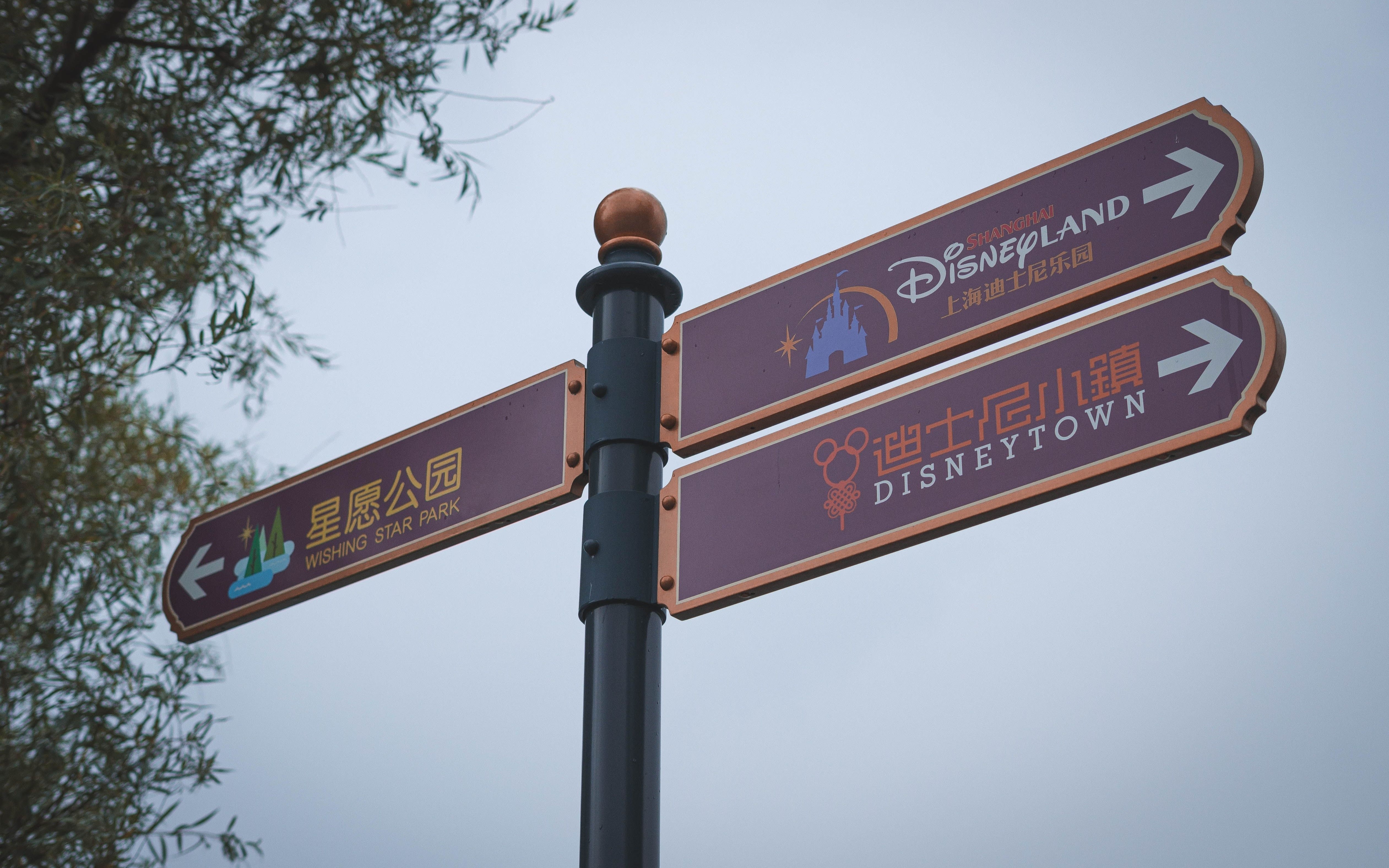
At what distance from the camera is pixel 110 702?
5.00 m

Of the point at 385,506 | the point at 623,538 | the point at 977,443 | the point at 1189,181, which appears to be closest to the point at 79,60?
the point at 385,506

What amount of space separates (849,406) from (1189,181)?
0.87 m

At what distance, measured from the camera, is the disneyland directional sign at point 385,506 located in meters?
3.17

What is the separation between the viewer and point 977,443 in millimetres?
2654

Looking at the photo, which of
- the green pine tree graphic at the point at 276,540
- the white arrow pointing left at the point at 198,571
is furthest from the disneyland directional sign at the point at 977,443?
the white arrow pointing left at the point at 198,571

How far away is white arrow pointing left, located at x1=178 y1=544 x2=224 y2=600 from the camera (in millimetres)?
3775

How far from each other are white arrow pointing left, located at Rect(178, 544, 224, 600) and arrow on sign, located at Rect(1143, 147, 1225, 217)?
2797 mm

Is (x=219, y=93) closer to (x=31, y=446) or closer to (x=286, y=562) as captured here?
(x=31, y=446)

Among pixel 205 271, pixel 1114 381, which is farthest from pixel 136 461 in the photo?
pixel 1114 381

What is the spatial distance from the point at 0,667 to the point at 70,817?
0.68 meters

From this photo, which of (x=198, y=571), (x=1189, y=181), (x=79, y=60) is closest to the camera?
(x=1189, y=181)

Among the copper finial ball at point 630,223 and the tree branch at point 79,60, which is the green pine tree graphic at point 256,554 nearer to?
the copper finial ball at point 630,223

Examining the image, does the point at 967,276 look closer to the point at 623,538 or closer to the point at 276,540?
the point at 623,538

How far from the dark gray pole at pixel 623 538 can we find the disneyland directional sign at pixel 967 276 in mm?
95
